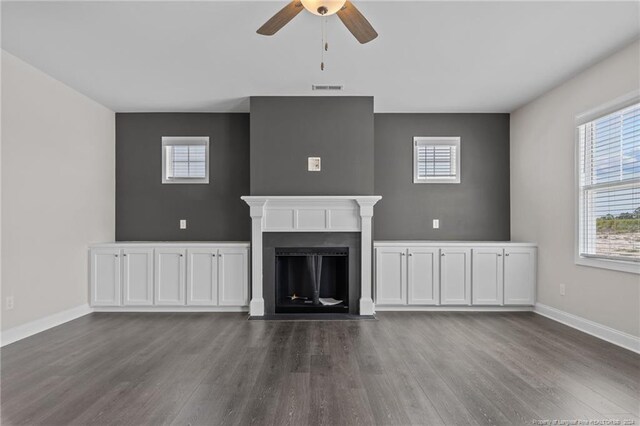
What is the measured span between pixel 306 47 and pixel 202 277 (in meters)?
2.97

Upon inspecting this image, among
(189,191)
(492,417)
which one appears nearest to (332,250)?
(189,191)

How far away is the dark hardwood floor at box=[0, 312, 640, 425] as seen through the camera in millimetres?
2131

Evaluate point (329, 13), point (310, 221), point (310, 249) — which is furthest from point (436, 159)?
point (329, 13)

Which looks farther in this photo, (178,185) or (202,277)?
(178,185)

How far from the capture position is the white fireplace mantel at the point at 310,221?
14.6 ft

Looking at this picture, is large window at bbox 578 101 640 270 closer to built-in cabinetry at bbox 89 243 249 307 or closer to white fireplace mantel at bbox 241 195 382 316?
white fireplace mantel at bbox 241 195 382 316

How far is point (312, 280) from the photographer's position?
4.55 meters

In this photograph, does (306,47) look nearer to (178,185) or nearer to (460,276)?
(178,185)

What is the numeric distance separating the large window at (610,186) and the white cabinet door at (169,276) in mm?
4567

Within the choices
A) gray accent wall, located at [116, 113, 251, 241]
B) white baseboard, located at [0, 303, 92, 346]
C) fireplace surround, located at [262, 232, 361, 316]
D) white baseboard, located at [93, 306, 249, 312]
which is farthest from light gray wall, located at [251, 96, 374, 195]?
white baseboard, located at [0, 303, 92, 346]

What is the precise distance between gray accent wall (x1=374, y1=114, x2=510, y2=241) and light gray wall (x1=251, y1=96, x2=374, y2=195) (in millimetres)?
769

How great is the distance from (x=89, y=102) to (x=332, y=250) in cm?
359

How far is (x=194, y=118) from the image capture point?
5262 millimetres

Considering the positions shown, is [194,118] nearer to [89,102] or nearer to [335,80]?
[89,102]
